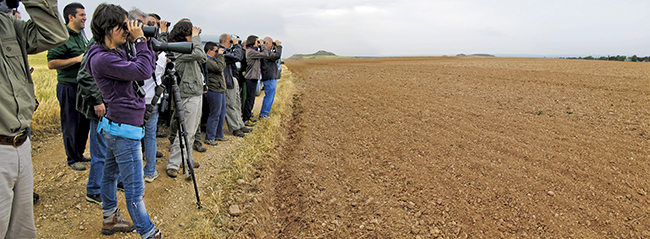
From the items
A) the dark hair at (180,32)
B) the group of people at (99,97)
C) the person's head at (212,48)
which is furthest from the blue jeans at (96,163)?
the person's head at (212,48)

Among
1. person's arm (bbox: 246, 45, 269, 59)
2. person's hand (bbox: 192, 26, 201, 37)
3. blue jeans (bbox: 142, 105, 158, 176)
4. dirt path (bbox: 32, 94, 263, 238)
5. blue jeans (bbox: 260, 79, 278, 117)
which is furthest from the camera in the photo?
blue jeans (bbox: 260, 79, 278, 117)

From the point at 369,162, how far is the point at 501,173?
199cm

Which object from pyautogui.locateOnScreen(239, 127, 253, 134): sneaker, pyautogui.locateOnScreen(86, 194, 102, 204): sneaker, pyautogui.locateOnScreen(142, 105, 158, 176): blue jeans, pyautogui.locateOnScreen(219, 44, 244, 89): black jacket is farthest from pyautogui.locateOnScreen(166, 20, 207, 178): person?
pyautogui.locateOnScreen(239, 127, 253, 134): sneaker

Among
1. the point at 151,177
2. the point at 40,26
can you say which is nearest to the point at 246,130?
the point at 151,177

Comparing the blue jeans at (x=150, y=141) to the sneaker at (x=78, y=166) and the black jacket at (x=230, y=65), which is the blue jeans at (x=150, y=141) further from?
the black jacket at (x=230, y=65)

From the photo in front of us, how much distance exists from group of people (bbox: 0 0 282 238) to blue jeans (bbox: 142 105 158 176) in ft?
0.04

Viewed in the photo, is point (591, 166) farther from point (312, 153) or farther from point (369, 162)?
point (312, 153)

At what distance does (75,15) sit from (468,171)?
5470mm

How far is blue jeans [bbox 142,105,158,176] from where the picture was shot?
4051 millimetres

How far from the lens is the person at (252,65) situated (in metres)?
7.22

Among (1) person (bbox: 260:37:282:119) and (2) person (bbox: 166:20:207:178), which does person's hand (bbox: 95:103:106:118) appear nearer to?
(2) person (bbox: 166:20:207:178)

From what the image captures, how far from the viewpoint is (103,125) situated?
273 centimetres

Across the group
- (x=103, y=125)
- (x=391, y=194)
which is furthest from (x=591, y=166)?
(x=103, y=125)

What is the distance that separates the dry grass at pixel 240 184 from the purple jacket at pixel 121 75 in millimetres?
1406
